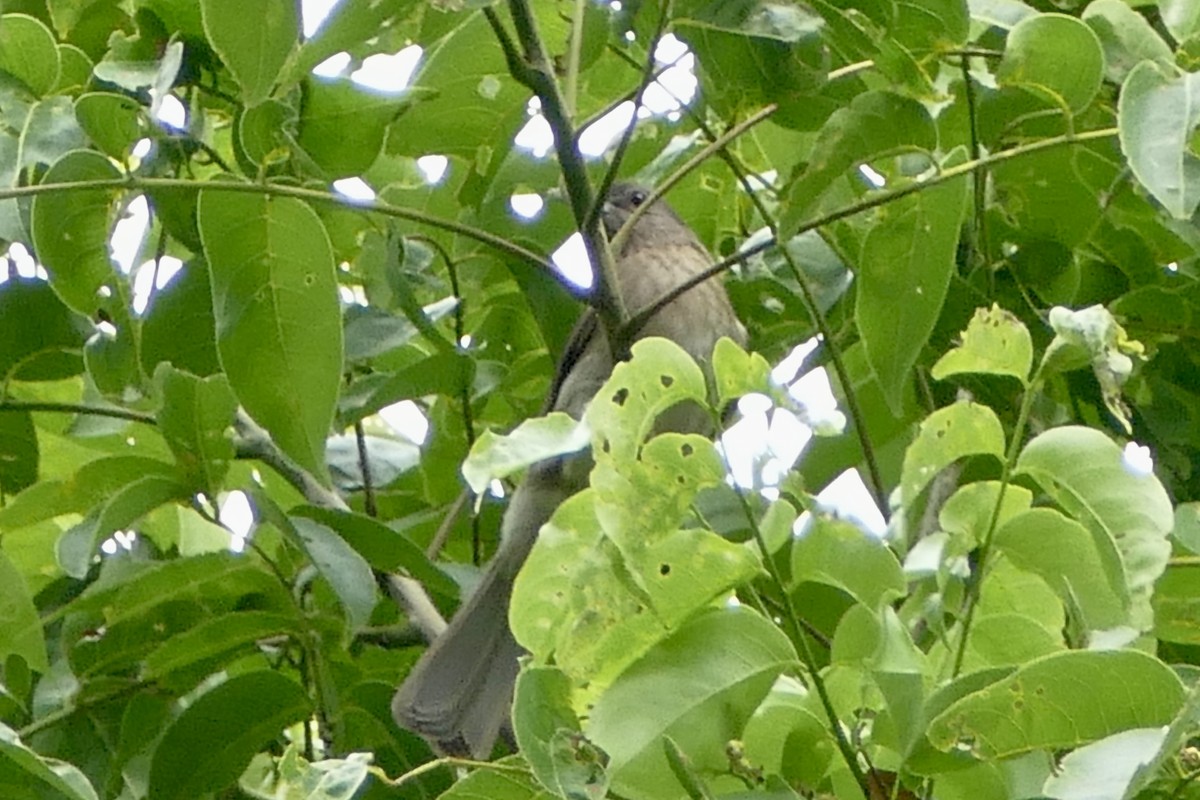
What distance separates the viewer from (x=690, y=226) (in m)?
2.21

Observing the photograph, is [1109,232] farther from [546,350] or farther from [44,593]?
[44,593]

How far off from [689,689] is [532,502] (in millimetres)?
1526

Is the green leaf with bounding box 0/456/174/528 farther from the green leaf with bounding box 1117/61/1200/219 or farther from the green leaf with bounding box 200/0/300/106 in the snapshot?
the green leaf with bounding box 1117/61/1200/219

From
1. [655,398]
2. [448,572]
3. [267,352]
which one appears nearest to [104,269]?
[267,352]

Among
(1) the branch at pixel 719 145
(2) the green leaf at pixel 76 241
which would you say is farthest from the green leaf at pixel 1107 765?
(2) the green leaf at pixel 76 241

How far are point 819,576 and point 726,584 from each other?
12 cm

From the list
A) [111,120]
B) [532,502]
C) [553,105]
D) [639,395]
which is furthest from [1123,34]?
[532,502]

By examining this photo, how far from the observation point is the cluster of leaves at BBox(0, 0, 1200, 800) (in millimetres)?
1054

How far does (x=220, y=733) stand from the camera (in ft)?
5.65

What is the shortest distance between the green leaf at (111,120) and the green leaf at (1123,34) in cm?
76

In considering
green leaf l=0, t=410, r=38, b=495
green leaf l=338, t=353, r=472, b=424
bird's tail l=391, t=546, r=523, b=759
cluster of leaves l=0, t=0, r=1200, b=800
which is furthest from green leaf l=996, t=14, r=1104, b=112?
green leaf l=0, t=410, r=38, b=495

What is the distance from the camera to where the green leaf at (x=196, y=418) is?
160 cm

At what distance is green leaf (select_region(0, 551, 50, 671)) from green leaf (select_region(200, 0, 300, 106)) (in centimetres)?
52

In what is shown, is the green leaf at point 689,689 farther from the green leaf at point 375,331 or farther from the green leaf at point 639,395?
the green leaf at point 375,331
